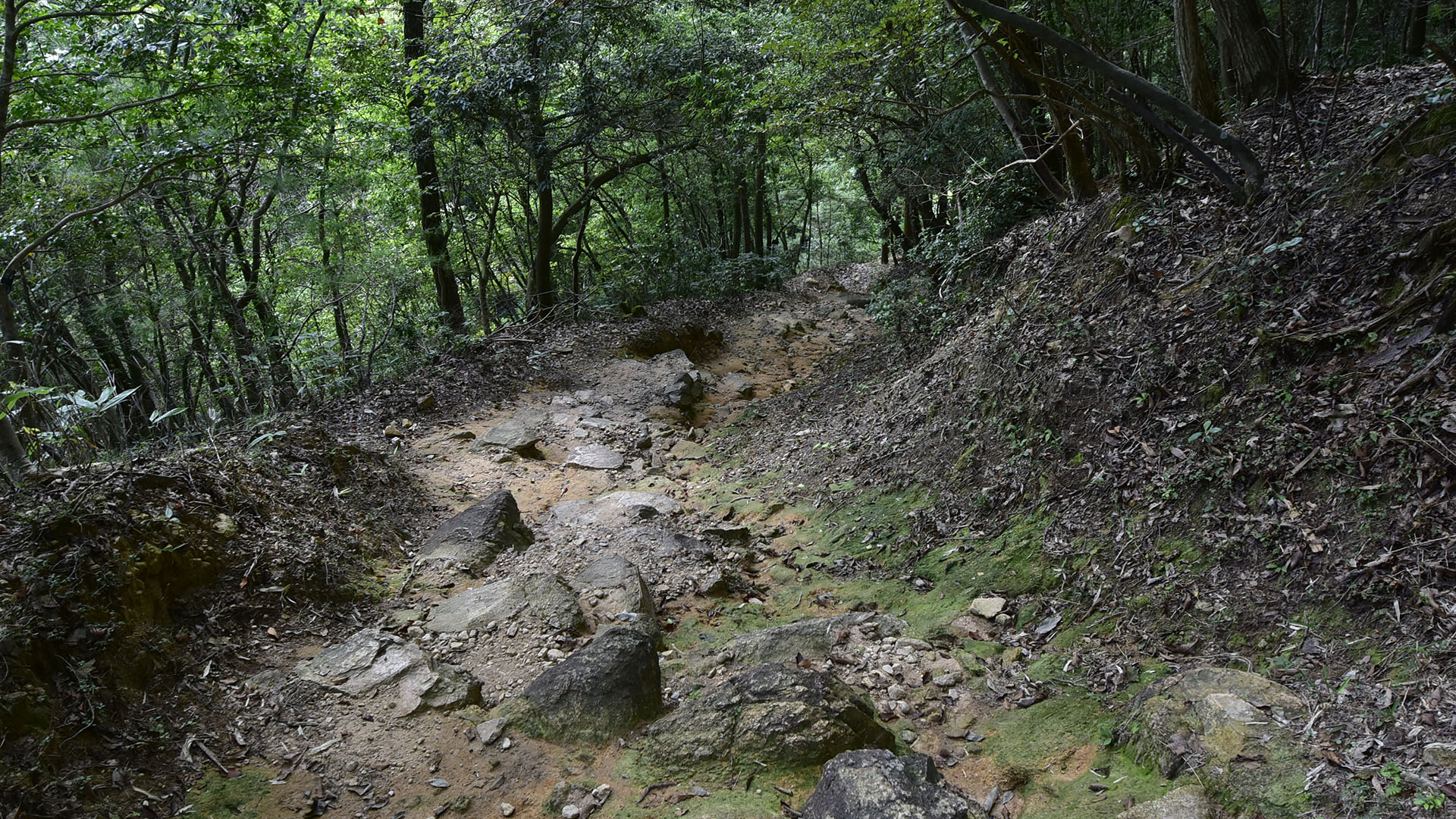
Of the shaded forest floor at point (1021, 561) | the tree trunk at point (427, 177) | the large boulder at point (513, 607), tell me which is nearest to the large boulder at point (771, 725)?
the shaded forest floor at point (1021, 561)

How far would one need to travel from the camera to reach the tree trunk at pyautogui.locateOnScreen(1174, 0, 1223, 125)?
235 inches

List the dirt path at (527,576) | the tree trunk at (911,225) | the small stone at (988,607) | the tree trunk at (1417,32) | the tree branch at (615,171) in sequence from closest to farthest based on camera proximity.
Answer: the dirt path at (527,576) → the small stone at (988,607) → the tree trunk at (1417,32) → the tree branch at (615,171) → the tree trunk at (911,225)

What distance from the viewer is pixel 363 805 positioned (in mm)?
3219

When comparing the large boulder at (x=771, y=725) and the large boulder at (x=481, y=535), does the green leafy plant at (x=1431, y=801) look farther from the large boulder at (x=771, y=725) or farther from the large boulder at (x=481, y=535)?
the large boulder at (x=481, y=535)

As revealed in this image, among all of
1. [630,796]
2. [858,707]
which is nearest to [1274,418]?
[858,707]

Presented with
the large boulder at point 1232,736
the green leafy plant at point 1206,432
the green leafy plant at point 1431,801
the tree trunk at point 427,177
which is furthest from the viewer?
the tree trunk at point 427,177

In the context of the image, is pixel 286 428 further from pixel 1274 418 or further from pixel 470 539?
pixel 1274 418

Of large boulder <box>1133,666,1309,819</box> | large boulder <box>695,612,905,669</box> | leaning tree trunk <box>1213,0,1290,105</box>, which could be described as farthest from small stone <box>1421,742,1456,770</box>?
leaning tree trunk <box>1213,0,1290,105</box>

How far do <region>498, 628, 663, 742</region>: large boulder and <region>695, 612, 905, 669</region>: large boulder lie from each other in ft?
1.74

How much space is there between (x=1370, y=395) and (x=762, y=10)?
12104 mm

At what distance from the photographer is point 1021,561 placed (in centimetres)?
468

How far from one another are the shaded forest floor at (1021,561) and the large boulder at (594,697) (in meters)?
0.13

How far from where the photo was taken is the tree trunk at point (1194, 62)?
5961 millimetres

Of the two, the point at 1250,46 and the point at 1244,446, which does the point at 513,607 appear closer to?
the point at 1244,446
